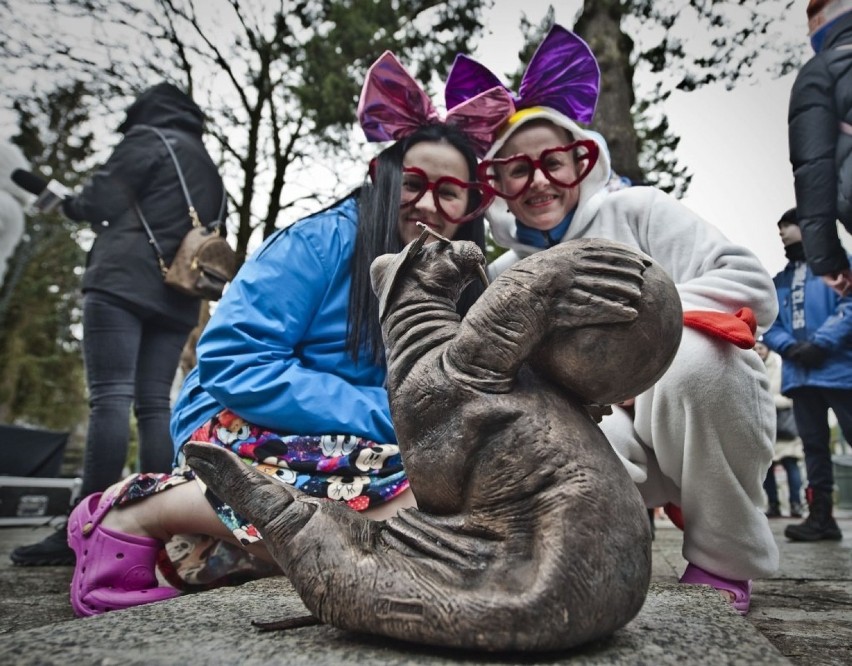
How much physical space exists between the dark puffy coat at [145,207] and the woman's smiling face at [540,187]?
1502mm

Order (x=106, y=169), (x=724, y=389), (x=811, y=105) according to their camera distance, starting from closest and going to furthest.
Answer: (x=724, y=389), (x=811, y=105), (x=106, y=169)

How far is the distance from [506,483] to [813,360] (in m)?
2.91

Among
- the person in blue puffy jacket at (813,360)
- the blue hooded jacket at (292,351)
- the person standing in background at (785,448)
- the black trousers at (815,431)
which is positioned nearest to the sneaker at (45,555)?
the blue hooded jacket at (292,351)

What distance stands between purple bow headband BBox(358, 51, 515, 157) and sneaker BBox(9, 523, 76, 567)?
1.93m

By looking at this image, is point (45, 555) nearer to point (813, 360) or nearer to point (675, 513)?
point (675, 513)

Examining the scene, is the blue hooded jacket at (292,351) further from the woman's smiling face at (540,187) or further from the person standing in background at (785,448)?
the person standing in background at (785,448)

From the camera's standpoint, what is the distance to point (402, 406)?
0.98 meters

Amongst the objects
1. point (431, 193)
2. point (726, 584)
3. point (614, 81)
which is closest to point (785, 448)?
point (614, 81)

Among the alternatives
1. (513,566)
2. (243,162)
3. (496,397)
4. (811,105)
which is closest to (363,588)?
(513,566)

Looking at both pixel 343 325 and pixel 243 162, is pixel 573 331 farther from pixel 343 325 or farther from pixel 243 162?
pixel 243 162

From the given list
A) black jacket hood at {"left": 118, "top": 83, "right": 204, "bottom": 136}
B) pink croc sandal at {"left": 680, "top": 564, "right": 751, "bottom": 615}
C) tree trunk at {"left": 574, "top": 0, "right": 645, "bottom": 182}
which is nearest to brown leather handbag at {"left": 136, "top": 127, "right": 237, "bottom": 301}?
black jacket hood at {"left": 118, "top": 83, "right": 204, "bottom": 136}

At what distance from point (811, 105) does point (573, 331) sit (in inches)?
78.4

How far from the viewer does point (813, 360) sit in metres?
3.20

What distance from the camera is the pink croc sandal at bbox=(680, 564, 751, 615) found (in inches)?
62.2
